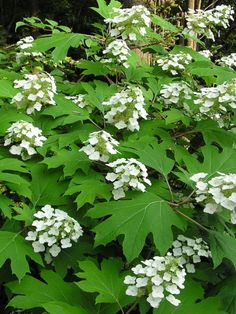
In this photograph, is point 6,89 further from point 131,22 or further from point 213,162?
point 213,162

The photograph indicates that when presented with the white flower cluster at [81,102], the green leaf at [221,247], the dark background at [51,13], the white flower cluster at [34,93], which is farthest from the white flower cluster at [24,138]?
the dark background at [51,13]

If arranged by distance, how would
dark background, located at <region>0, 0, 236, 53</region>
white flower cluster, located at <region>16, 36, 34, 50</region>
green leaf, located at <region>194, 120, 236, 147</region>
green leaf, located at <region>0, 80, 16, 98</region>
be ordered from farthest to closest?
dark background, located at <region>0, 0, 236, 53</region>
white flower cluster, located at <region>16, 36, 34, 50</region>
green leaf, located at <region>0, 80, 16, 98</region>
green leaf, located at <region>194, 120, 236, 147</region>

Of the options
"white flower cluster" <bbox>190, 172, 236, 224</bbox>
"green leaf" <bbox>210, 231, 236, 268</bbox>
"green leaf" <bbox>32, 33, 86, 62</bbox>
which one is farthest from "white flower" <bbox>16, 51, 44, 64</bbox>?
"green leaf" <bbox>210, 231, 236, 268</bbox>

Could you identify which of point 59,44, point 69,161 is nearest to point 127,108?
point 69,161

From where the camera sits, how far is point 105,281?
6.77ft

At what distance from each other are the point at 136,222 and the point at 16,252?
538mm

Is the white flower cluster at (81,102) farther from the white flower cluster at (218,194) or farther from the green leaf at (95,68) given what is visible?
the white flower cluster at (218,194)

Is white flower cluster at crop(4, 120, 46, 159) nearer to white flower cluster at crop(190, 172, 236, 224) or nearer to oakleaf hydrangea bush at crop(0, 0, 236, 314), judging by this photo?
oakleaf hydrangea bush at crop(0, 0, 236, 314)

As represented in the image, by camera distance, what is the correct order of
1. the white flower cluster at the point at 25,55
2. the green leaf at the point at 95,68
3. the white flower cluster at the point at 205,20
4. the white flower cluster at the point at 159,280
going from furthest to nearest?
the white flower cluster at the point at 25,55 → the white flower cluster at the point at 205,20 → the green leaf at the point at 95,68 → the white flower cluster at the point at 159,280

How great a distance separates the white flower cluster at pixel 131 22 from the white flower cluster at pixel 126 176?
1173 mm

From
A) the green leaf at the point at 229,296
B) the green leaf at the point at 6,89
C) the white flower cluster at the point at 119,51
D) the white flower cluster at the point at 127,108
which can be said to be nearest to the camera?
the green leaf at the point at 229,296

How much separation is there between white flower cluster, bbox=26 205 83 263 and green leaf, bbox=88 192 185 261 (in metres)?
0.11

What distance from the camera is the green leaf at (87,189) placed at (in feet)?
7.32

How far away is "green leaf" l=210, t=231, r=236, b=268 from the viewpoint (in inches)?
79.7
